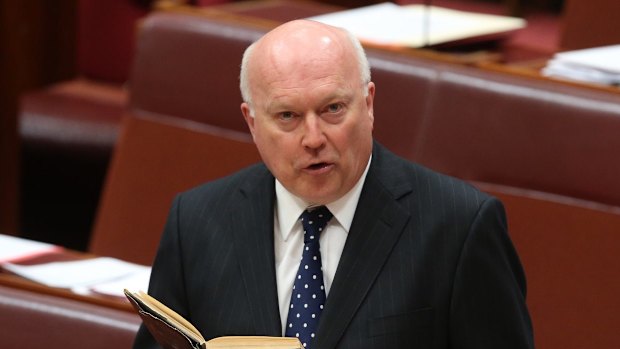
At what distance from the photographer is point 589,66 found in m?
1.63

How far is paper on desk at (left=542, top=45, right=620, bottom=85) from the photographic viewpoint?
1612 mm

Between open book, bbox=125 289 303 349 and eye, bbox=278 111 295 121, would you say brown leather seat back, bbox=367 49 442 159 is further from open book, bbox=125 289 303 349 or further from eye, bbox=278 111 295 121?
open book, bbox=125 289 303 349

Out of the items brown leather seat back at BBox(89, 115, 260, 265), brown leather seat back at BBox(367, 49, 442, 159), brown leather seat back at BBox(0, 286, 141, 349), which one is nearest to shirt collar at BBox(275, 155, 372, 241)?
brown leather seat back at BBox(0, 286, 141, 349)

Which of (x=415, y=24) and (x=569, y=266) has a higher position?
(x=415, y=24)

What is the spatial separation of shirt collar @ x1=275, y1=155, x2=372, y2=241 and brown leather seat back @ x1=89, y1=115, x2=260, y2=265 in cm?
61

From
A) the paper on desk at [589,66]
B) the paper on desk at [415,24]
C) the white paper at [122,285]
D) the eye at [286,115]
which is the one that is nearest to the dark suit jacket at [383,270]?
the eye at [286,115]

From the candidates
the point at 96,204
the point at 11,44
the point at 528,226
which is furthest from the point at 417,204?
the point at 11,44

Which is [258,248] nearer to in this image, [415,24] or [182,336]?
[182,336]

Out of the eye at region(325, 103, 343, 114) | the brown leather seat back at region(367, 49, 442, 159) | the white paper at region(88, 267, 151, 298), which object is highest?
the eye at region(325, 103, 343, 114)

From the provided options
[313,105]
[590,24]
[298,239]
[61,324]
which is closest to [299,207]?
[298,239]

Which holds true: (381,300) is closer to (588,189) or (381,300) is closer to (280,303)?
(280,303)

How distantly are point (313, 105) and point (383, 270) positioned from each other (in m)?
0.17

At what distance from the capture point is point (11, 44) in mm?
2670

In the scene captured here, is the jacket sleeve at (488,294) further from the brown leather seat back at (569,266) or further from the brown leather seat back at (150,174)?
the brown leather seat back at (150,174)
